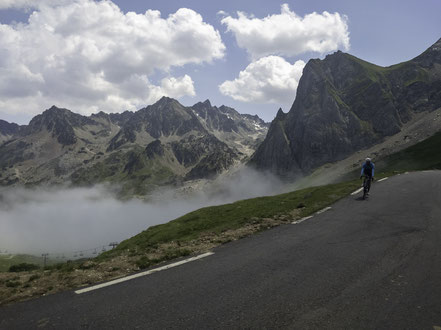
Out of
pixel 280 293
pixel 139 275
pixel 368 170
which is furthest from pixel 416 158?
pixel 139 275

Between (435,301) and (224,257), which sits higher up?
(224,257)

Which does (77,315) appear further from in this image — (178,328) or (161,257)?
(161,257)

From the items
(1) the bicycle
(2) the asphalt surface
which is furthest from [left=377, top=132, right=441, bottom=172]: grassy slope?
(2) the asphalt surface

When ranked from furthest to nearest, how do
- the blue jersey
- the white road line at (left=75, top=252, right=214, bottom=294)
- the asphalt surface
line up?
the blue jersey, the white road line at (left=75, top=252, right=214, bottom=294), the asphalt surface

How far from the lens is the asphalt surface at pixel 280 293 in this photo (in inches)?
290

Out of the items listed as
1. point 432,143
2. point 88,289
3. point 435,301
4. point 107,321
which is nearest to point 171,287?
point 107,321

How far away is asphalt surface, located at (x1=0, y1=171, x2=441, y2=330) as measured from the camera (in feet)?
24.2

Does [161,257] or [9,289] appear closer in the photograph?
[9,289]

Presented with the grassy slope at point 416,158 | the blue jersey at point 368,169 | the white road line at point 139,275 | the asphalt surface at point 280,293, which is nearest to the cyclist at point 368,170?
the blue jersey at point 368,169

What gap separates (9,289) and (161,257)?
243 inches

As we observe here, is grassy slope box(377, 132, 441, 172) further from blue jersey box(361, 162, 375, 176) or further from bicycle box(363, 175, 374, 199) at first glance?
blue jersey box(361, 162, 375, 176)

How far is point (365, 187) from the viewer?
93.2ft

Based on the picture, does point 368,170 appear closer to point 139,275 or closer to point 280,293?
point 280,293

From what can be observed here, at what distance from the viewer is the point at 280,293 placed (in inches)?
346
